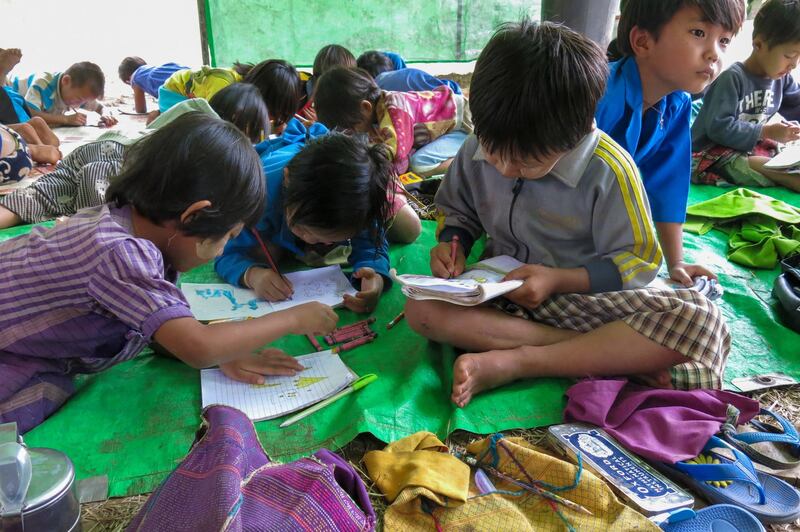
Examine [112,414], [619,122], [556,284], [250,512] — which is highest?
[619,122]

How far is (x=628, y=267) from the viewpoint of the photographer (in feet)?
4.67

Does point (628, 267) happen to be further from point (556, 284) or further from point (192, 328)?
point (192, 328)

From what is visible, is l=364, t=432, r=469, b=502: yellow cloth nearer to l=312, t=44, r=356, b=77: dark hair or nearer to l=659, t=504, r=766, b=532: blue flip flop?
l=659, t=504, r=766, b=532: blue flip flop

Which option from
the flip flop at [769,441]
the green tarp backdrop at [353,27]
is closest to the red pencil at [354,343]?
the flip flop at [769,441]

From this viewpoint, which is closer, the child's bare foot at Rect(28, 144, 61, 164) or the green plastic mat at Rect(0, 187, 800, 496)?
the green plastic mat at Rect(0, 187, 800, 496)

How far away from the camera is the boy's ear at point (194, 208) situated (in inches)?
47.6

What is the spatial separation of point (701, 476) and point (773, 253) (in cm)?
129

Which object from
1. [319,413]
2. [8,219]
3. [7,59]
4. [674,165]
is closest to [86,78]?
[7,59]

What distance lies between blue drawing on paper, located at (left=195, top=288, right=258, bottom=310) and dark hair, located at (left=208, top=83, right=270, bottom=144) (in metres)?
0.75

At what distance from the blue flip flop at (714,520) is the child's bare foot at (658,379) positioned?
355mm

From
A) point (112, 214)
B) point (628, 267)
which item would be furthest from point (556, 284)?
point (112, 214)

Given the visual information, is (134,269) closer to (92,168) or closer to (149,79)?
(92,168)

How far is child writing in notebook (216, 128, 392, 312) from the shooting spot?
1.57 m

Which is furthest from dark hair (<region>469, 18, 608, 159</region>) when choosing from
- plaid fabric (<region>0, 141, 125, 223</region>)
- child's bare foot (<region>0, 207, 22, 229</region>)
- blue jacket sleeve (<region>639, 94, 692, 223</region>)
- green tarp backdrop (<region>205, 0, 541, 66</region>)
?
green tarp backdrop (<region>205, 0, 541, 66</region>)
